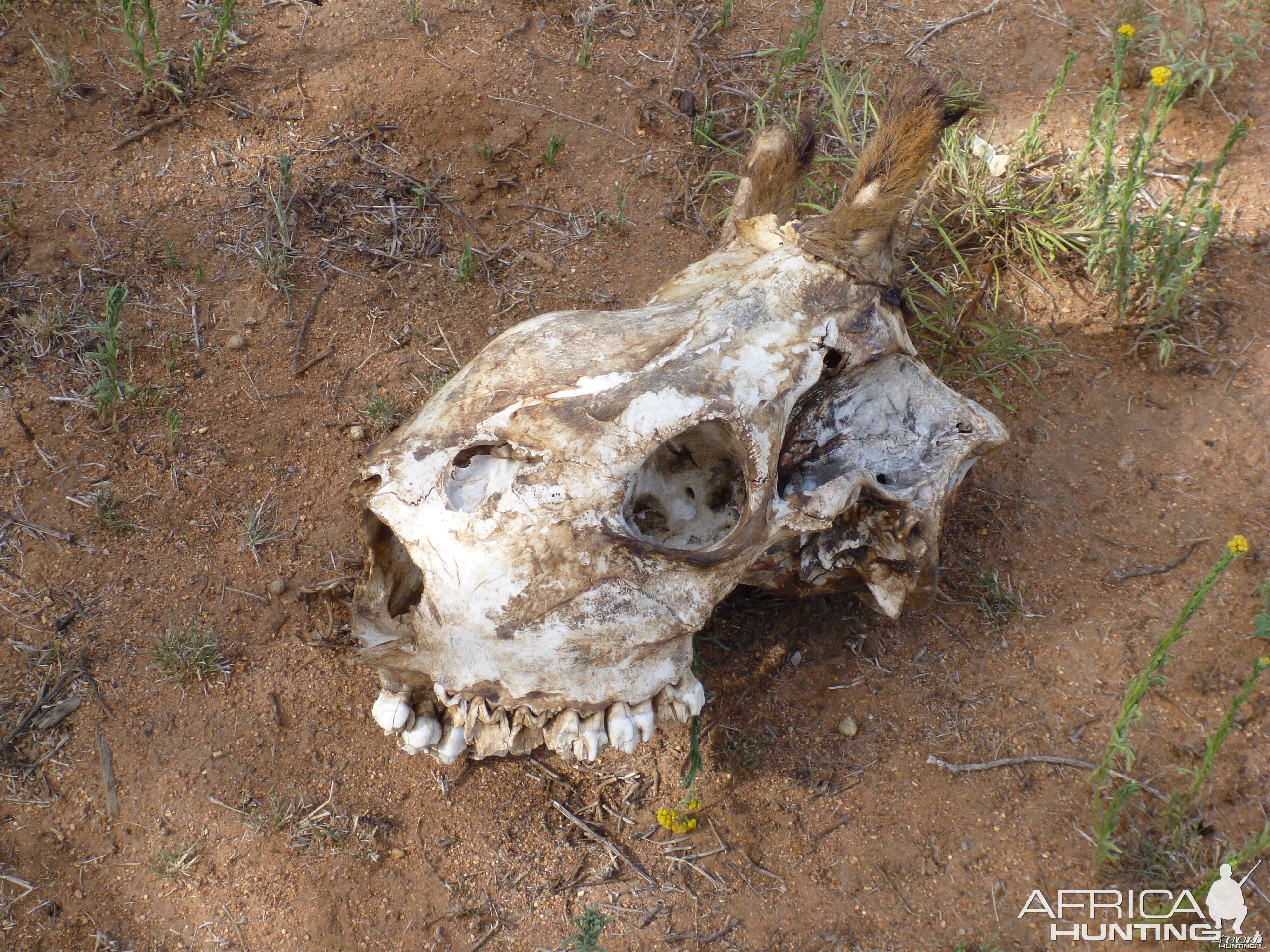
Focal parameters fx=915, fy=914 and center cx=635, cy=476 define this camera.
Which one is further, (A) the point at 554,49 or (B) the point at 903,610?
(A) the point at 554,49

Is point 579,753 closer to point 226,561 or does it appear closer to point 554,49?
point 226,561

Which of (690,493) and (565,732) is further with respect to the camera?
(690,493)

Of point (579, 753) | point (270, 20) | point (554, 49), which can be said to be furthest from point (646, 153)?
point (579, 753)

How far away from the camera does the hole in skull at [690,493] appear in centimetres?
251

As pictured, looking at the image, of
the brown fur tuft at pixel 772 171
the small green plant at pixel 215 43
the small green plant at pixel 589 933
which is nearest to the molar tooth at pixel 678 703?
the small green plant at pixel 589 933

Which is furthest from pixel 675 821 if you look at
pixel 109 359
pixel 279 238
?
pixel 279 238

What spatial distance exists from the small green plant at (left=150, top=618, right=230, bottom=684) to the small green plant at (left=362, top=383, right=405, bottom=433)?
0.84m

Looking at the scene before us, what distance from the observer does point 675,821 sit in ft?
8.44

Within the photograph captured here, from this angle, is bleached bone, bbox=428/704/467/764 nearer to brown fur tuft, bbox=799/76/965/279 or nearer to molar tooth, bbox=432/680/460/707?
molar tooth, bbox=432/680/460/707

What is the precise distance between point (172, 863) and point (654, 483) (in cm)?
162

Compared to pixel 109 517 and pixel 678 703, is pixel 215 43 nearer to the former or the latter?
pixel 109 517

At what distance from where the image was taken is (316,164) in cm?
345

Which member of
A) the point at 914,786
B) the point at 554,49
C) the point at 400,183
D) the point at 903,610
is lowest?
the point at 914,786

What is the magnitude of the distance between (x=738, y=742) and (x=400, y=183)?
237 centimetres
